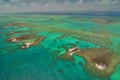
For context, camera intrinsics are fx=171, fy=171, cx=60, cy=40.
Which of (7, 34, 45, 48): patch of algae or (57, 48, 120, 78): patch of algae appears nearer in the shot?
(57, 48, 120, 78): patch of algae

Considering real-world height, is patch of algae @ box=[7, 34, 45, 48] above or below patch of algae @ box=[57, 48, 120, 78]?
above

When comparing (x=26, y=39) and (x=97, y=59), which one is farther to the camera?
(x=26, y=39)

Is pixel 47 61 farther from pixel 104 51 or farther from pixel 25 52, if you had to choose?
pixel 104 51

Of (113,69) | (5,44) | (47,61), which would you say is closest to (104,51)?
(113,69)

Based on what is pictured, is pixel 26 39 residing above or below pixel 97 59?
above

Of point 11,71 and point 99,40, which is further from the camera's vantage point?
point 99,40

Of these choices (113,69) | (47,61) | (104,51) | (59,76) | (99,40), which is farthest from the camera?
(99,40)

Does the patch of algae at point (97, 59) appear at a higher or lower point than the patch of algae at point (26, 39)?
lower

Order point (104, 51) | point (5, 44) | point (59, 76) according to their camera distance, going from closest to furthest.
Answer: point (59, 76)
point (104, 51)
point (5, 44)
